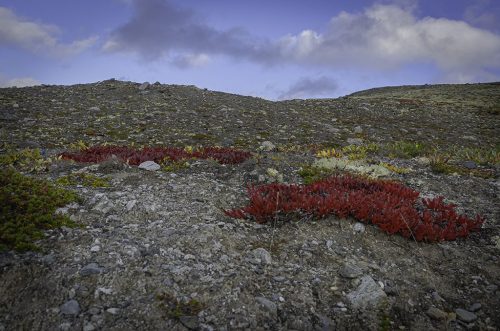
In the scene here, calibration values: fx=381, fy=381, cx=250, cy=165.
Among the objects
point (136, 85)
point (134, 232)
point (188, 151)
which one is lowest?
point (134, 232)

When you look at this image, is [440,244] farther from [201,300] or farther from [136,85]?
[136,85]

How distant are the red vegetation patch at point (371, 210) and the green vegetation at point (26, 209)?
3395 mm

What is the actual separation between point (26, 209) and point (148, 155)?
18.4 ft

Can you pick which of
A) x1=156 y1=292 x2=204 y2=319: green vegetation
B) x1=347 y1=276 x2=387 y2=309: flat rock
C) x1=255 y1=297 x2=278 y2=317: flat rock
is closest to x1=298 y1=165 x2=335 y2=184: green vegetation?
x1=347 y1=276 x2=387 y2=309: flat rock

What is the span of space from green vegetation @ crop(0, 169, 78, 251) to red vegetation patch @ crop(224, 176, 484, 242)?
3395mm

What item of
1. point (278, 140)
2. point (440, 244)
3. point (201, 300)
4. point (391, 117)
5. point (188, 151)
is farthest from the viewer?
point (391, 117)

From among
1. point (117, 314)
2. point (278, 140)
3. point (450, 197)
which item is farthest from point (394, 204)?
point (278, 140)

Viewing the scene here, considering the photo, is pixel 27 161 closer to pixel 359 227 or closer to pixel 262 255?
pixel 262 255

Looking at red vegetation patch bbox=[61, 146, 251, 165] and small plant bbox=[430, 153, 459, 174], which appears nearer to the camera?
red vegetation patch bbox=[61, 146, 251, 165]

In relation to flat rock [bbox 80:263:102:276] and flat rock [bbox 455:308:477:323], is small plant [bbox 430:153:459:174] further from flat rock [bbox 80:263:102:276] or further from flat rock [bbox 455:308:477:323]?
flat rock [bbox 80:263:102:276]

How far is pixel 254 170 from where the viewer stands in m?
11.4

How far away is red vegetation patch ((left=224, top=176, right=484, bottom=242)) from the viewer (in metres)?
7.79

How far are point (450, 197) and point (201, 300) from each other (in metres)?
7.94

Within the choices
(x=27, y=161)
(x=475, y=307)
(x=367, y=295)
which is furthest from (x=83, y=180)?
(x=475, y=307)
